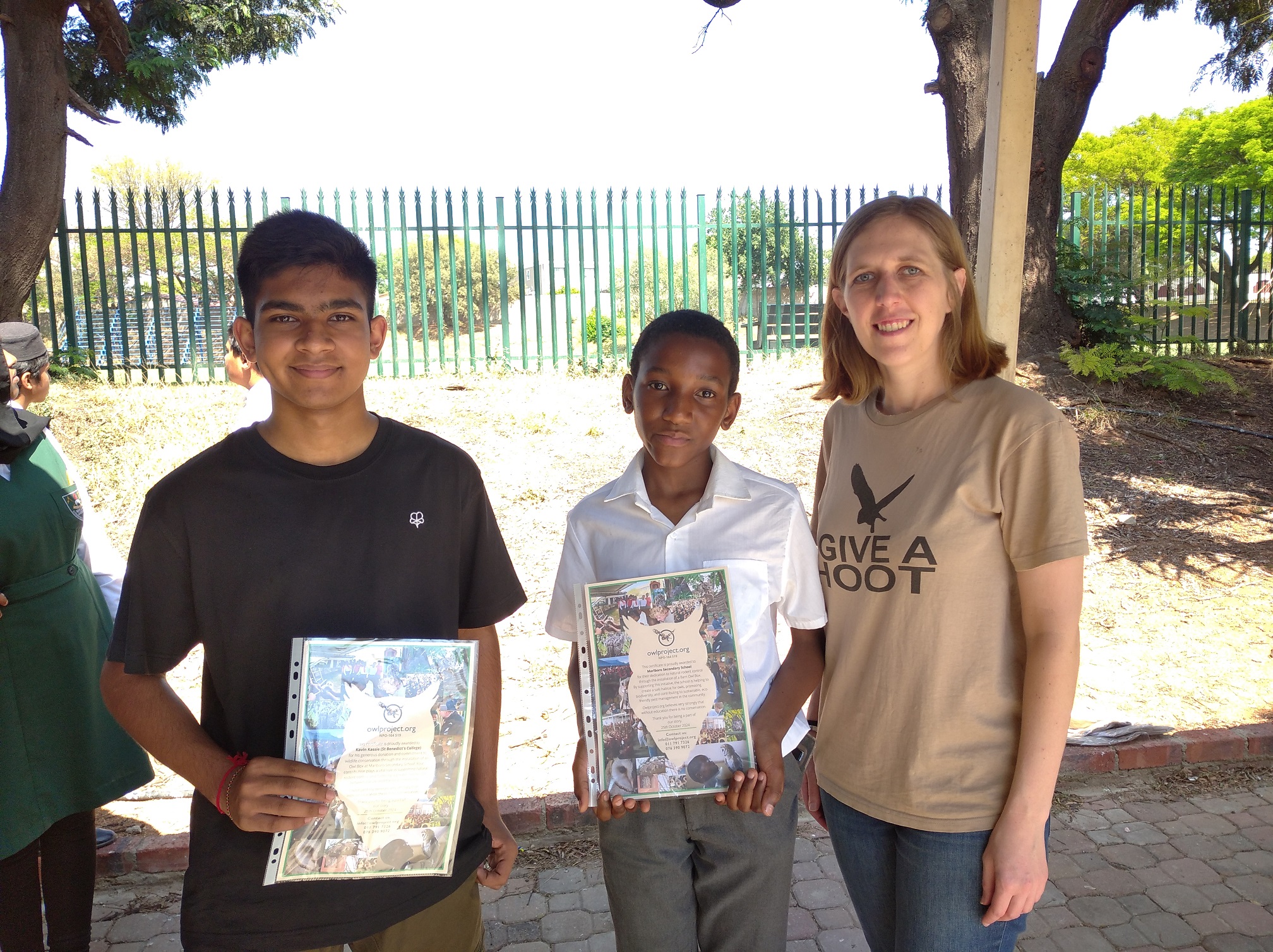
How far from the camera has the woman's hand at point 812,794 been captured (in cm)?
229

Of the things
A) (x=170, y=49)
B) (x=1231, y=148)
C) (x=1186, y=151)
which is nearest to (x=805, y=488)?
(x=170, y=49)

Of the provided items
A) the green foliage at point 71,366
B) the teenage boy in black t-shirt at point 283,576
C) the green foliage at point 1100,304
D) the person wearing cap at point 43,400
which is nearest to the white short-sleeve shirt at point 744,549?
the teenage boy in black t-shirt at point 283,576

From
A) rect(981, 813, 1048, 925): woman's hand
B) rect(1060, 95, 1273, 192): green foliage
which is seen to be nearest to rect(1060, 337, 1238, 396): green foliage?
rect(981, 813, 1048, 925): woman's hand

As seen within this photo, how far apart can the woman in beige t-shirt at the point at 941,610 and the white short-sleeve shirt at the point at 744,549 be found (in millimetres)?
74

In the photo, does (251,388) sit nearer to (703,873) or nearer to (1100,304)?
(703,873)

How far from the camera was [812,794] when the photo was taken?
233cm

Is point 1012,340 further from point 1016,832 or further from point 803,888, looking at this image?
point 803,888

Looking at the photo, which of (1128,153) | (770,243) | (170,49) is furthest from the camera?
(1128,153)

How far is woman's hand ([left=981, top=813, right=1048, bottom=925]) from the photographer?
181cm

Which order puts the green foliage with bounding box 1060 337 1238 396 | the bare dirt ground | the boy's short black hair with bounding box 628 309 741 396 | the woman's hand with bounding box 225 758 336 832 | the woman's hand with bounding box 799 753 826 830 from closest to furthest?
the woman's hand with bounding box 225 758 336 832 < the boy's short black hair with bounding box 628 309 741 396 < the woman's hand with bounding box 799 753 826 830 < the bare dirt ground < the green foliage with bounding box 1060 337 1238 396

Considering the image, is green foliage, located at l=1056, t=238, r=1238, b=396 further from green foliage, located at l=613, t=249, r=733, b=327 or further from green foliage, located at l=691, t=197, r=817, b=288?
green foliage, located at l=613, t=249, r=733, b=327

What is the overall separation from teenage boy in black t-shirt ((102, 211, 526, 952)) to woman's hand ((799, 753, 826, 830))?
86 centimetres

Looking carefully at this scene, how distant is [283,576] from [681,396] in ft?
3.12

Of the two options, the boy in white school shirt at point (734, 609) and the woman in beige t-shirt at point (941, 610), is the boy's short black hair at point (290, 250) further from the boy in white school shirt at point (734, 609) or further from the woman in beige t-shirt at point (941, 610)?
the woman in beige t-shirt at point (941, 610)
